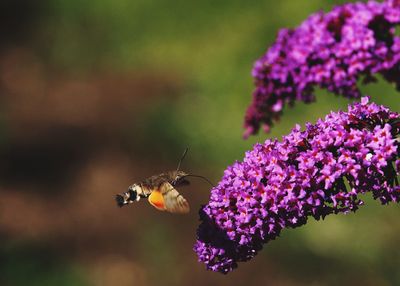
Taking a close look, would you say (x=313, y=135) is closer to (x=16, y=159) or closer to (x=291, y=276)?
(x=291, y=276)

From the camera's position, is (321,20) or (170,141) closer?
(321,20)

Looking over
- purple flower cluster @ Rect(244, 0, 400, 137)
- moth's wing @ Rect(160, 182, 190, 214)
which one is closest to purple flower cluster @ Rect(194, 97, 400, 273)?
moth's wing @ Rect(160, 182, 190, 214)

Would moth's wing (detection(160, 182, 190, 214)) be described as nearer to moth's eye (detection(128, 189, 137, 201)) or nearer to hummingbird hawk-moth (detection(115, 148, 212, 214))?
hummingbird hawk-moth (detection(115, 148, 212, 214))

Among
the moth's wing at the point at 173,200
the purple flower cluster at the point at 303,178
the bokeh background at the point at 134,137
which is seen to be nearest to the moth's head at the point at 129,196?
the moth's wing at the point at 173,200

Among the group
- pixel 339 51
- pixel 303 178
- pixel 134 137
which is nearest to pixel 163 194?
pixel 303 178

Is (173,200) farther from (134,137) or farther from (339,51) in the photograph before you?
(134,137)

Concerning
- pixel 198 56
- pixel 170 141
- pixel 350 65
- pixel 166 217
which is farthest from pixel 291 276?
pixel 198 56
